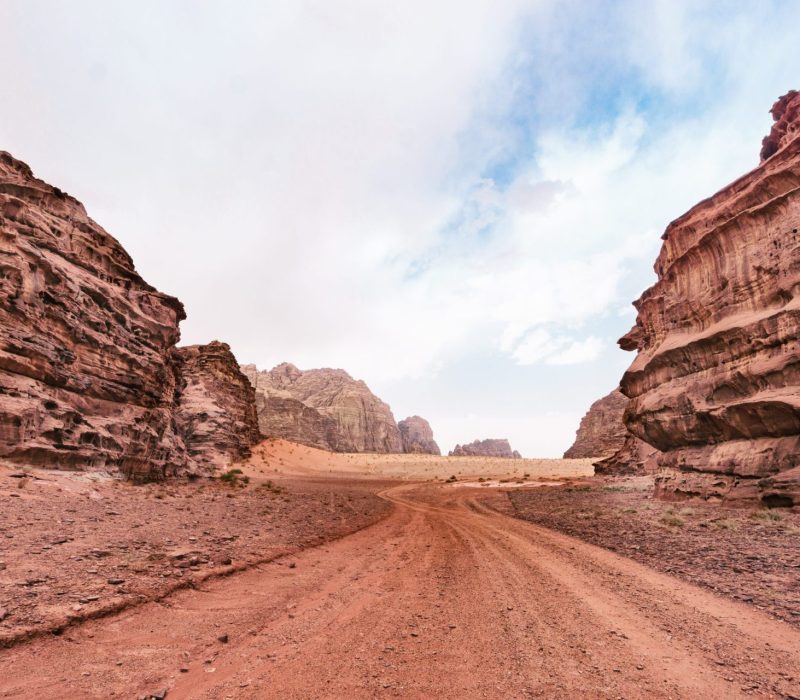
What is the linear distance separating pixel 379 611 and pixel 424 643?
4.28ft

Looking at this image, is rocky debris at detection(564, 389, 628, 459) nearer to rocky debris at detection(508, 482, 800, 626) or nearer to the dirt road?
rocky debris at detection(508, 482, 800, 626)

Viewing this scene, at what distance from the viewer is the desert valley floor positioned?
403 cm

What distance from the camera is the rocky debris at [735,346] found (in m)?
15.9

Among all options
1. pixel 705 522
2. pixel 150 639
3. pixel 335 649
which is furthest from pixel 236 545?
pixel 705 522

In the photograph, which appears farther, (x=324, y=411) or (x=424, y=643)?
(x=324, y=411)

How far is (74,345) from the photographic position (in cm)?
2209

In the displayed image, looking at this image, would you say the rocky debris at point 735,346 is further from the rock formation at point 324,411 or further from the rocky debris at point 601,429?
the rock formation at point 324,411

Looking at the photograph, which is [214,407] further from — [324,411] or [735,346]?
[324,411]

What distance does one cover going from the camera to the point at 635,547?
1021 centimetres

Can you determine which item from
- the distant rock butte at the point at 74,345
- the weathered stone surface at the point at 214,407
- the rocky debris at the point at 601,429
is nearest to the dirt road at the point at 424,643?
the distant rock butte at the point at 74,345

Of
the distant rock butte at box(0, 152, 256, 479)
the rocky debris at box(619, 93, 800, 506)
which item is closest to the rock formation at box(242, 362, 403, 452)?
the distant rock butte at box(0, 152, 256, 479)

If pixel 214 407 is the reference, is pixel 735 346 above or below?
below

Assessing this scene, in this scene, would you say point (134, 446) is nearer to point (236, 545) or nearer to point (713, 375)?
point (236, 545)

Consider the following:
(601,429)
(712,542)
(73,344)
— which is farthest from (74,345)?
(601,429)
